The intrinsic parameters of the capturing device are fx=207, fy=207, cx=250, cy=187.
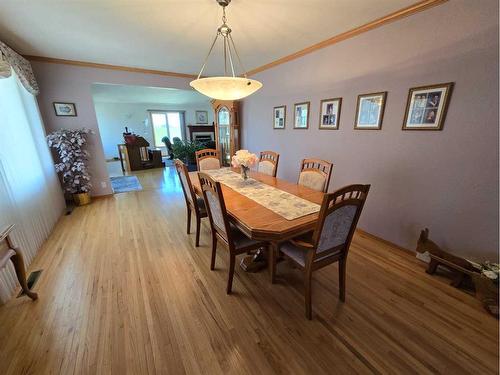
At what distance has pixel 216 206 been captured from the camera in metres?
1.58

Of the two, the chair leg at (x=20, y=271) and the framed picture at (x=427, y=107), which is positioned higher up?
the framed picture at (x=427, y=107)

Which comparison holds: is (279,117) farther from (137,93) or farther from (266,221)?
(137,93)

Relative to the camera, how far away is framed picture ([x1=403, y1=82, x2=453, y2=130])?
5.74ft

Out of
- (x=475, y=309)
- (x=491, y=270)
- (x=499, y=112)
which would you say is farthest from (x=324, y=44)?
(x=475, y=309)

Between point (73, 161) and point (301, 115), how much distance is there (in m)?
3.78

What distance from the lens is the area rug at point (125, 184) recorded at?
4.55 m

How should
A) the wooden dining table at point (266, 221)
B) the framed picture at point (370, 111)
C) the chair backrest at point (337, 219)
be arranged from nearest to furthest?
1. the chair backrest at point (337, 219)
2. the wooden dining table at point (266, 221)
3. the framed picture at point (370, 111)

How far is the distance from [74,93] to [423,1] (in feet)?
15.3

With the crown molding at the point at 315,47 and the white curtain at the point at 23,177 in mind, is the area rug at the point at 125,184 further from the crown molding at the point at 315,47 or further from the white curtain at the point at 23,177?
the crown molding at the point at 315,47

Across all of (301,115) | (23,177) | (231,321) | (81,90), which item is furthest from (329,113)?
(81,90)

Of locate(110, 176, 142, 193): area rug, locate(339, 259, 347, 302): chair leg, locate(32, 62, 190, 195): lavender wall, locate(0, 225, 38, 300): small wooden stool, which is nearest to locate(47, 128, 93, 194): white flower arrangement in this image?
locate(32, 62, 190, 195): lavender wall

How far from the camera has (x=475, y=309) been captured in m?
1.53

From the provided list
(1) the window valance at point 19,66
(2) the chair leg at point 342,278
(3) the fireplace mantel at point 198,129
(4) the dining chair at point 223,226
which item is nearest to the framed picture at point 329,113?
(2) the chair leg at point 342,278

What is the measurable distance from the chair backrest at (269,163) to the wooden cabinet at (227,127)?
5.52ft
